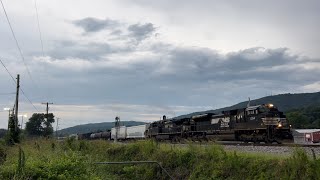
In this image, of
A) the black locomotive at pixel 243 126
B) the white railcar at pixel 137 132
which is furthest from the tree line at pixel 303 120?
the black locomotive at pixel 243 126

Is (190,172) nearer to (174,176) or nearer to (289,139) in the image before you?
(174,176)

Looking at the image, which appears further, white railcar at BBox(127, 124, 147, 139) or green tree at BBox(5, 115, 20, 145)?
white railcar at BBox(127, 124, 147, 139)

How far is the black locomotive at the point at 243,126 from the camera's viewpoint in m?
31.2

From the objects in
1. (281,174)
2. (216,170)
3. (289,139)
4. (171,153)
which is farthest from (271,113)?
(281,174)

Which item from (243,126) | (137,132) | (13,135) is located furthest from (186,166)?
(137,132)

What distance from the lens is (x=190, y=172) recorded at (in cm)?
1856

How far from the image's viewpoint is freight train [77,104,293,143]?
31.2 meters

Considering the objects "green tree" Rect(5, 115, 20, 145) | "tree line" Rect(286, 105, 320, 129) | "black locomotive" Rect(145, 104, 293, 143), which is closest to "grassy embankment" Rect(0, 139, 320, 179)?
"black locomotive" Rect(145, 104, 293, 143)

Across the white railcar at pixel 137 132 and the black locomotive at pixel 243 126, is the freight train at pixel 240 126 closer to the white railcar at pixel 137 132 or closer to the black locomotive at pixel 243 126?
the black locomotive at pixel 243 126

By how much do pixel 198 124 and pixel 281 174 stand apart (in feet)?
101

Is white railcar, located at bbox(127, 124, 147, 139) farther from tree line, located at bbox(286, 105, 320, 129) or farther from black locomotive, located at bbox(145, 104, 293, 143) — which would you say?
tree line, located at bbox(286, 105, 320, 129)

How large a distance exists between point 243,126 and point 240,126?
0.42 meters

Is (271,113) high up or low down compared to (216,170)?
up

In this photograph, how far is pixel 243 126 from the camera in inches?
1335
